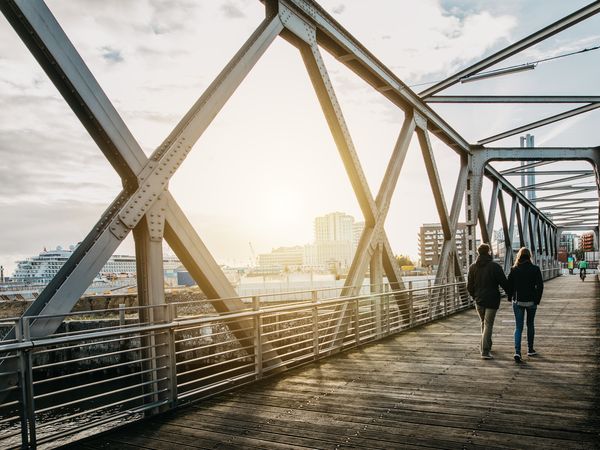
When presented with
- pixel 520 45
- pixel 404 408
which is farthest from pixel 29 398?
pixel 520 45

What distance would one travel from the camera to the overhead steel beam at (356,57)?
27.7 ft

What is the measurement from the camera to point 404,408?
17.5 ft

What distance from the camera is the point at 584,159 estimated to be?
63.9 ft

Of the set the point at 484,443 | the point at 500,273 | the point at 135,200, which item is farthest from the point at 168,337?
the point at 500,273

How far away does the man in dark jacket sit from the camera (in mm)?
7957

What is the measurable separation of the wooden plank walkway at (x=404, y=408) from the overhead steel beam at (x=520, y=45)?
23.1 ft

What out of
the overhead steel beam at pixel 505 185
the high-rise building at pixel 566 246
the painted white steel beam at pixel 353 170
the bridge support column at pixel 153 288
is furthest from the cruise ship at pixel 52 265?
the bridge support column at pixel 153 288

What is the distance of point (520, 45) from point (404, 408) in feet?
32.1

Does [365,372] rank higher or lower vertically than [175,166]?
lower

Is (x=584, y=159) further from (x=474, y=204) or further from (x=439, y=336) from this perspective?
(x=439, y=336)

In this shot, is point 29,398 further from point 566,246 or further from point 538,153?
point 566,246

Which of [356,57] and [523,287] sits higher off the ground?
[356,57]

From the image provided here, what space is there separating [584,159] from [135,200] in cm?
1962

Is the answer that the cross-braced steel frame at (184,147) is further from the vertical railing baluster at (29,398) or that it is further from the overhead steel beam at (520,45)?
the vertical railing baluster at (29,398)
